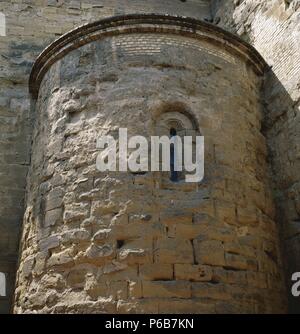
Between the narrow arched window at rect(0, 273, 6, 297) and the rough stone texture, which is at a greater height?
the rough stone texture

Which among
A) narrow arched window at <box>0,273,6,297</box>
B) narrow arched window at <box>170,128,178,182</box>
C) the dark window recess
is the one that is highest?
narrow arched window at <box>170,128,178,182</box>

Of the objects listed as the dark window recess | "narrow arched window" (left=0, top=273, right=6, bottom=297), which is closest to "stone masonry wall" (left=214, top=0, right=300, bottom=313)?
the dark window recess

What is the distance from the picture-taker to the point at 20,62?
747 centimetres

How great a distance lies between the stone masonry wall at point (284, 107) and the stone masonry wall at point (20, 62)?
2.58 metres

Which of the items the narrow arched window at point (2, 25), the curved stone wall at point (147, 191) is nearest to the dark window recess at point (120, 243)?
the curved stone wall at point (147, 191)

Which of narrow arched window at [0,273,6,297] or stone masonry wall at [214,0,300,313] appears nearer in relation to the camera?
stone masonry wall at [214,0,300,313]

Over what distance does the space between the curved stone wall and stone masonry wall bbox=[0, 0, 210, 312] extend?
774mm

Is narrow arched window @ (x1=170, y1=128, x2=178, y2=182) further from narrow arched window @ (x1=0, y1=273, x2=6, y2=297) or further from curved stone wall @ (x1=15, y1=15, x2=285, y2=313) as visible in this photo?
narrow arched window @ (x1=0, y1=273, x2=6, y2=297)

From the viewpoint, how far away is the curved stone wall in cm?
453

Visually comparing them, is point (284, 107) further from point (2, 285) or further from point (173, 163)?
point (2, 285)

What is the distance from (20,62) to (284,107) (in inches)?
164

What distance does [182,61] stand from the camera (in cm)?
560
